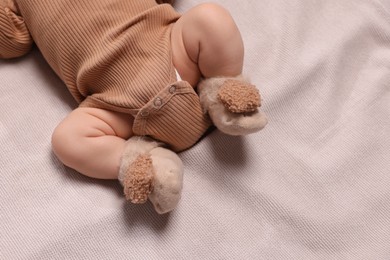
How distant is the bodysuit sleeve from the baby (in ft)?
0.17

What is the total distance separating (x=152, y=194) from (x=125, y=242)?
113mm

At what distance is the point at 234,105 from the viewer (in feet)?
2.71

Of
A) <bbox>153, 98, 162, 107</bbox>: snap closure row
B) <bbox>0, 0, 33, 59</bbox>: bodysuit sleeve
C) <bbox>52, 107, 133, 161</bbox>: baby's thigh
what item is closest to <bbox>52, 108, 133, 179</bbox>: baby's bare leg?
<bbox>52, 107, 133, 161</bbox>: baby's thigh

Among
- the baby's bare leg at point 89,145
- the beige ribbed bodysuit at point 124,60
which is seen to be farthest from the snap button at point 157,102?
the baby's bare leg at point 89,145

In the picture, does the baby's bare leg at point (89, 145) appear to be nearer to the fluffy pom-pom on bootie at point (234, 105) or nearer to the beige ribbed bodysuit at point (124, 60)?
the beige ribbed bodysuit at point (124, 60)

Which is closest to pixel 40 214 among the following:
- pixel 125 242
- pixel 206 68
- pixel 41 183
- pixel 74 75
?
pixel 41 183

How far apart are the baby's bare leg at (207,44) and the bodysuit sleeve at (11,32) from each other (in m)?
0.34

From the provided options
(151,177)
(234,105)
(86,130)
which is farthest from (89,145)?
(234,105)

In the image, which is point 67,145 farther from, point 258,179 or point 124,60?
point 258,179

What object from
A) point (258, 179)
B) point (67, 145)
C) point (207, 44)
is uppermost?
point (207, 44)

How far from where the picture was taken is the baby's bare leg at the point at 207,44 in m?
0.86

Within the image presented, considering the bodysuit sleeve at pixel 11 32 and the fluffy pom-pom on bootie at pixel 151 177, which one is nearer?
the fluffy pom-pom on bootie at pixel 151 177

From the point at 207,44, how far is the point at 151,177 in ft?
0.89

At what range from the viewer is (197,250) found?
0.86 meters
